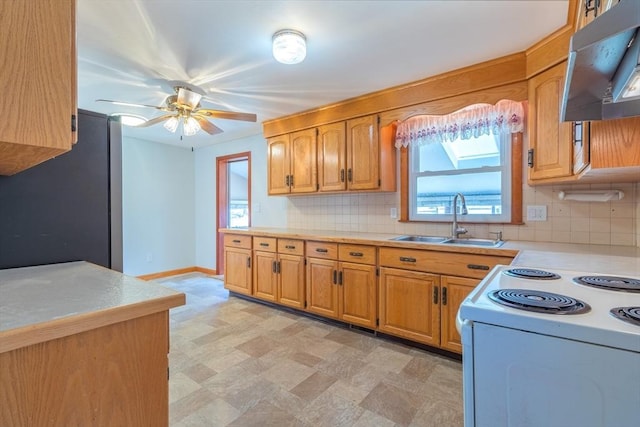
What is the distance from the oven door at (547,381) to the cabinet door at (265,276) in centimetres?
263

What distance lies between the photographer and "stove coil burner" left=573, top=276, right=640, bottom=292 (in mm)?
1029

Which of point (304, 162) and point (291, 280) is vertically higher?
point (304, 162)

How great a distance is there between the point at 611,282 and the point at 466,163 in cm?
184

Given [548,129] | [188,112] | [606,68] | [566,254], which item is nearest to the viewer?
[606,68]

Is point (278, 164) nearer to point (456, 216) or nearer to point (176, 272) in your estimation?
point (456, 216)

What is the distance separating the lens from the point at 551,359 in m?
0.78

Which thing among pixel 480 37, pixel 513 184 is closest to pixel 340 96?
pixel 480 37

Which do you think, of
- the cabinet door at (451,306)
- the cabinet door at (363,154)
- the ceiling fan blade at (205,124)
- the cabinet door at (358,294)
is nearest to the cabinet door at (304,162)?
the cabinet door at (363,154)

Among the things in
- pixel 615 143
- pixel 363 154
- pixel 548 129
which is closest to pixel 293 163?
pixel 363 154

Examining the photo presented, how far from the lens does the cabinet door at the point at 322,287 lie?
2850 mm

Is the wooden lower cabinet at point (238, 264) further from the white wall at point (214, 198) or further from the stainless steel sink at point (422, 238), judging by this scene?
the stainless steel sink at point (422, 238)

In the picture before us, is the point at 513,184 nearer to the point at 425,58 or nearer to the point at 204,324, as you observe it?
the point at 425,58

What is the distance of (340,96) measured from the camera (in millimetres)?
2996

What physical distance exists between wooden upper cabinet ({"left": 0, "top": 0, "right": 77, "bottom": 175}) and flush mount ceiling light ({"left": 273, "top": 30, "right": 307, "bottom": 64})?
1.31m
